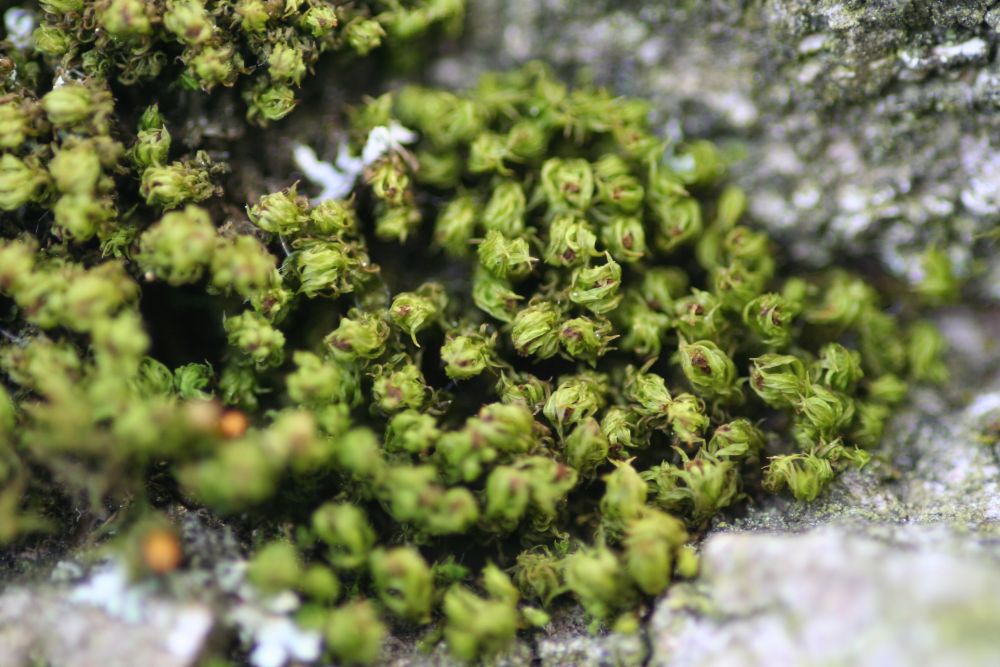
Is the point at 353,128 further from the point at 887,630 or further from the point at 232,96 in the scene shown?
the point at 887,630

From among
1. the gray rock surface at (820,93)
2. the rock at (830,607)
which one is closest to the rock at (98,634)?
the rock at (830,607)

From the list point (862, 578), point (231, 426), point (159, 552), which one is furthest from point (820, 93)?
point (159, 552)

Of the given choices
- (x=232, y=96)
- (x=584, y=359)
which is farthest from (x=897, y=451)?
(x=232, y=96)

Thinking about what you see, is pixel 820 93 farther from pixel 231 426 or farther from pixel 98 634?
pixel 98 634

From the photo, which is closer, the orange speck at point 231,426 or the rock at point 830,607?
the rock at point 830,607

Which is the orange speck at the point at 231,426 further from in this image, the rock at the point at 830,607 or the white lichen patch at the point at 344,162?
the rock at the point at 830,607

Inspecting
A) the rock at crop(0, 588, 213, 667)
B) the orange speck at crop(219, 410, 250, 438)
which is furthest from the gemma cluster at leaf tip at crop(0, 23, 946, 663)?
the rock at crop(0, 588, 213, 667)

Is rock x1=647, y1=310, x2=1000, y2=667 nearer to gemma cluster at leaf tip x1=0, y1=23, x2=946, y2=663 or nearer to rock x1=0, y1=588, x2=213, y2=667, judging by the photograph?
gemma cluster at leaf tip x1=0, y1=23, x2=946, y2=663
